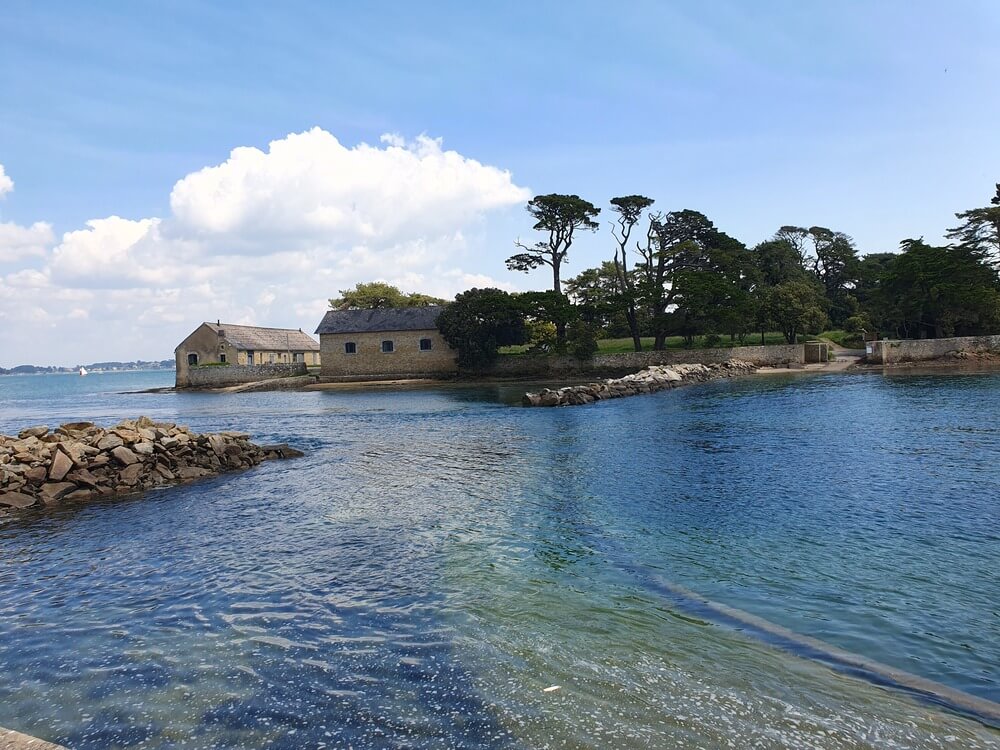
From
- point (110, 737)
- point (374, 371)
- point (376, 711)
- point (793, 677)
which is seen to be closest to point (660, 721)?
point (793, 677)

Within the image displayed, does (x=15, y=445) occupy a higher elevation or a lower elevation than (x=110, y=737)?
higher

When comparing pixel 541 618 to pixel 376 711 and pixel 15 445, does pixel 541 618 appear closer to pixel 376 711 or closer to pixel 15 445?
pixel 376 711

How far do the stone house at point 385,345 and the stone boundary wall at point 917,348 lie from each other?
35.8m

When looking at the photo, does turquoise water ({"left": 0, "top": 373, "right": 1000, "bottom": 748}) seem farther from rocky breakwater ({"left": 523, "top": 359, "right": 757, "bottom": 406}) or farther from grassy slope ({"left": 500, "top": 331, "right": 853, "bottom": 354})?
grassy slope ({"left": 500, "top": 331, "right": 853, "bottom": 354})

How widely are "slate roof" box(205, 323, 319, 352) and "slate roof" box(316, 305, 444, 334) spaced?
10615 mm

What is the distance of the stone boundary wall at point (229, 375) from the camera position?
65188mm

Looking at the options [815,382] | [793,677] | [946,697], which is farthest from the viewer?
[815,382]

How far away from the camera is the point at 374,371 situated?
2532 inches

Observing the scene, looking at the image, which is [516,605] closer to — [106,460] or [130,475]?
[130,475]

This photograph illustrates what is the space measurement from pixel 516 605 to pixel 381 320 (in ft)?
196

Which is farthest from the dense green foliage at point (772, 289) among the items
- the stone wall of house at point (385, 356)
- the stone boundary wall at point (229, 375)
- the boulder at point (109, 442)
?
the boulder at point (109, 442)

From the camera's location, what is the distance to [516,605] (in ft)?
23.1

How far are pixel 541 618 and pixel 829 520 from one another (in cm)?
580

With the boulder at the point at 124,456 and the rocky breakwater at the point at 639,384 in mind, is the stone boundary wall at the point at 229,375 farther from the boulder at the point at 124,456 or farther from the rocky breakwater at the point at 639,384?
the boulder at the point at 124,456
